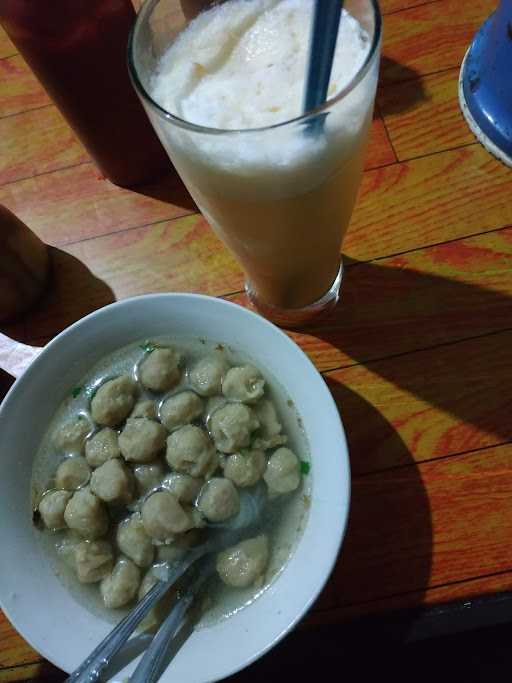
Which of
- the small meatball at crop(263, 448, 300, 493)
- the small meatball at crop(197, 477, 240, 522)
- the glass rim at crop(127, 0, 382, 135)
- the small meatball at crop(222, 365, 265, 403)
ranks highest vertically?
the glass rim at crop(127, 0, 382, 135)

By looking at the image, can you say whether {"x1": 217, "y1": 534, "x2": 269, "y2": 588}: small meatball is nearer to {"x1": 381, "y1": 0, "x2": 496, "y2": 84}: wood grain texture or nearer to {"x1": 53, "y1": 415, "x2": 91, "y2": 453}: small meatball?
{"x1": 53, "y1": 415, "x2": 91, "y2": 453}: small meatball

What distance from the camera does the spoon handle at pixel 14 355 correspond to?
28.3 inches

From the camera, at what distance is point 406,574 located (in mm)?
611

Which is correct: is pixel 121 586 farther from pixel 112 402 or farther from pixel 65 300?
pixel 65 300

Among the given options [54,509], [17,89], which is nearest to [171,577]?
[54,509]

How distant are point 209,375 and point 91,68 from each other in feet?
1.11

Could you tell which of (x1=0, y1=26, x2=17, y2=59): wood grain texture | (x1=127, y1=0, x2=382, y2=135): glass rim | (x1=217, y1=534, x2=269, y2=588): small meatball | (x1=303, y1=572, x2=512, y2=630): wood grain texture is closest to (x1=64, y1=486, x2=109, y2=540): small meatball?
(x1=217, y1=534, x2=269, y2=588): small meatball

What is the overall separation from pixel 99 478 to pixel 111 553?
0.07 meters

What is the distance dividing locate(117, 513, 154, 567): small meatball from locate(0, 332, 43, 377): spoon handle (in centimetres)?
24

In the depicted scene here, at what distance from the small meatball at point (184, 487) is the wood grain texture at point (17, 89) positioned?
593 millimetres

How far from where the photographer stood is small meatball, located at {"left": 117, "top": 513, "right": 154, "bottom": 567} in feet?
1.87

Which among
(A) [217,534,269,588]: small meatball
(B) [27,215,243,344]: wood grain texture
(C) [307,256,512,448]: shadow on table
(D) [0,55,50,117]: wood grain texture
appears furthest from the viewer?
(D) [0,55,50,117]: wood grain texture

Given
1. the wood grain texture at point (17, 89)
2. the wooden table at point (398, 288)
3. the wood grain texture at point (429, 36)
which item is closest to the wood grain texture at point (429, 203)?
the wooden table at point (398, 288)

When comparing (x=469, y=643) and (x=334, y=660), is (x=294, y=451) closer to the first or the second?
(x=334, y=660)
